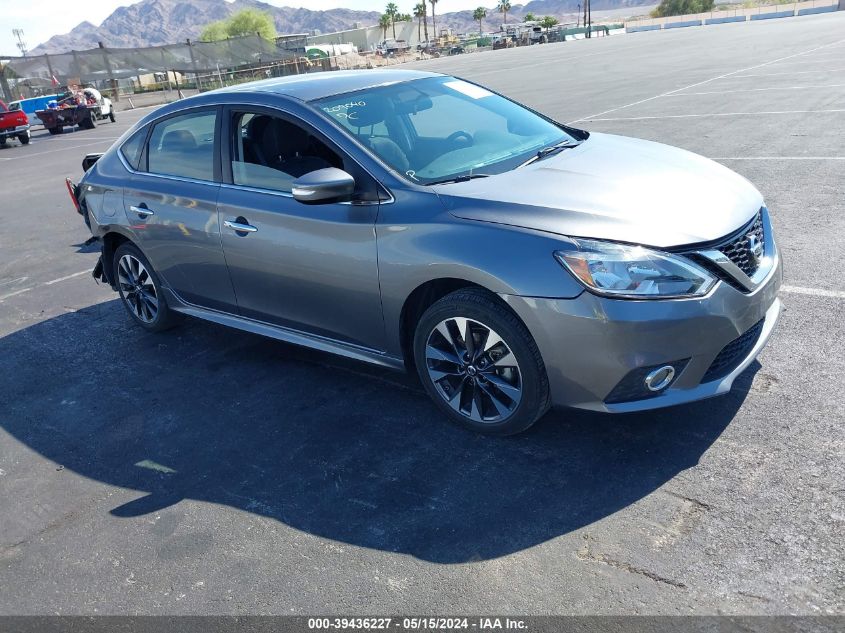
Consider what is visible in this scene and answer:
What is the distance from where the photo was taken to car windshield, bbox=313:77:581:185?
4.18 m

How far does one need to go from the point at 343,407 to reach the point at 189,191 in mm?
1805

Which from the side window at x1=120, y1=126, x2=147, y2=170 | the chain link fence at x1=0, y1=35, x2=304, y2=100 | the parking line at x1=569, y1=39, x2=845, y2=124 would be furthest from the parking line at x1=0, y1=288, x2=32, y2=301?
the chain link fence at x1=0, y1=35, x2=304, y2=100

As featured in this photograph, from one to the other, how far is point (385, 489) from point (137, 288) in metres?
3.23

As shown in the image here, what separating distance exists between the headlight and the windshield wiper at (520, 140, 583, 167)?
1110mm

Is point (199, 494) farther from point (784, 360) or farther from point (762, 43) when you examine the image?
point (762, 43)

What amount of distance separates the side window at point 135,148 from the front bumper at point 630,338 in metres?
3.42

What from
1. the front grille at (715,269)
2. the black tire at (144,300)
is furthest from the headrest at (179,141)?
the front grille at (715,269)

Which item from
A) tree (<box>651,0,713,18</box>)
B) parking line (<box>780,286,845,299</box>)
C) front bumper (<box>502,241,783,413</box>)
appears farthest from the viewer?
tree (<box>651,0,713,18</box>)

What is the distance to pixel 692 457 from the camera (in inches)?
138

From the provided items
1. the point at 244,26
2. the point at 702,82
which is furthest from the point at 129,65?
the point at 244,26

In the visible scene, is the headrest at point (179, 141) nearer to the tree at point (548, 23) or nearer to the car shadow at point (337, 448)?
the car shadow at point (337, 448)

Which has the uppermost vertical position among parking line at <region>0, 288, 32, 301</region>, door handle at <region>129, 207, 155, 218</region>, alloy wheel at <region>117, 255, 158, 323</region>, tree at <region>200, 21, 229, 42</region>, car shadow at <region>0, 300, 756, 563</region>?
door handle at <region>129, 207, 155, 218</region>

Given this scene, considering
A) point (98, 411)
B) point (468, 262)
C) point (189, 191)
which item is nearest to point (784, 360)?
point (468, 262)

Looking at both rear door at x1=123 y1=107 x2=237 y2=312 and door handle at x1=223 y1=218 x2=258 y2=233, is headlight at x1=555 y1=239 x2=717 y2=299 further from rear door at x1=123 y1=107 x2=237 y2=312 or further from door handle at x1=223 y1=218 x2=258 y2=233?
rear door at x1=123 y1=107 x2=237 y2=312
